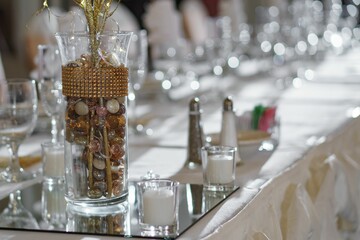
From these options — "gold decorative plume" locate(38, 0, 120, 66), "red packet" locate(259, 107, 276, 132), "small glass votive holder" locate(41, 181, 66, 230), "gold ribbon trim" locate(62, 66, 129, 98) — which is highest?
"gold decorative plume" locate(38, 0, 120, 66)

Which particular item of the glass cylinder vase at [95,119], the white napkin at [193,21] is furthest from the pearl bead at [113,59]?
the white napkin at [193,21]

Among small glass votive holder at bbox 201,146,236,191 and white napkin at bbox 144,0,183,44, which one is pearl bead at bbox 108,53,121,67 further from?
white napkin at bbox 144,0,183,44

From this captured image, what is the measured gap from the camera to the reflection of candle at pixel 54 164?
1876 mm

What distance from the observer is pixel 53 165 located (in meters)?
1.87

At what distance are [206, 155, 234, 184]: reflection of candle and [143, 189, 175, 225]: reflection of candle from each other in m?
0.30

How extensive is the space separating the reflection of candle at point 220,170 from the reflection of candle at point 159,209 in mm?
304

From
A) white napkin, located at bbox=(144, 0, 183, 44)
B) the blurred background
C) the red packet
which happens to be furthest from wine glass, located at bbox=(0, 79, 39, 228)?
white napkin, located at bbox=(144, 0, 183, 44)

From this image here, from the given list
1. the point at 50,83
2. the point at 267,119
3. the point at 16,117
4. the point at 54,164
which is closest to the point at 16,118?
the point at 16,117

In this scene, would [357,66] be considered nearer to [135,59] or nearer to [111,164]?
[135,59]

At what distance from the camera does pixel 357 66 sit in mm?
4602

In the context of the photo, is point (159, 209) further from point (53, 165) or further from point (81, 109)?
point (53, 165)

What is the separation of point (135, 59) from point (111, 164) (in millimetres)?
1168

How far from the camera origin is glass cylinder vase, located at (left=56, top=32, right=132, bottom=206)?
1.59m

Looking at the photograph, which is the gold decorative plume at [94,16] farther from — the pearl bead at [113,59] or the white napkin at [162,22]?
the white napkin at [162,22]
